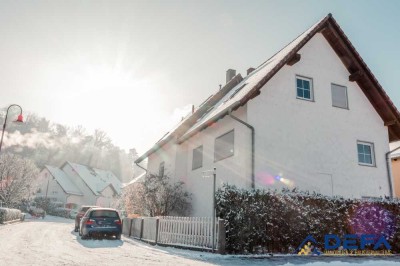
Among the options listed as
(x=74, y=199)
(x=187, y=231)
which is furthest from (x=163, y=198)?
(x=74, y=199)

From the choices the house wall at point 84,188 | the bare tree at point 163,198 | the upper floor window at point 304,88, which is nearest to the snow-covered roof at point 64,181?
the house wall at point 84,188

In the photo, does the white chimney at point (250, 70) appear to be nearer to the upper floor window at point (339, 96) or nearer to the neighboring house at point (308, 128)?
the neighboring house at point (308, 128)

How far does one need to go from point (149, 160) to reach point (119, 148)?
59592mm

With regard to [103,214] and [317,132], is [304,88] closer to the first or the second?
[317,132]

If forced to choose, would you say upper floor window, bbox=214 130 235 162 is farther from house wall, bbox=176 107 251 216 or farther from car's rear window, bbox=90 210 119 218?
car's rear window, bbox=90 210 119 218

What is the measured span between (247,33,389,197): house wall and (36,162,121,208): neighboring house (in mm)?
48955

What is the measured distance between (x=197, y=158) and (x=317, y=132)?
6.94 m

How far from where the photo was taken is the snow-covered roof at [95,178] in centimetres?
5962

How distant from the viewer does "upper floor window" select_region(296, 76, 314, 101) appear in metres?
15.7

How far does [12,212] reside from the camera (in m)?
27.6

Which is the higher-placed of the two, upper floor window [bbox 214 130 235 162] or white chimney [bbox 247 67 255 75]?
white chimney [bbox 247 67 255 75]

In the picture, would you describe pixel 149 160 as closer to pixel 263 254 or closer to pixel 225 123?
pixel 225 123

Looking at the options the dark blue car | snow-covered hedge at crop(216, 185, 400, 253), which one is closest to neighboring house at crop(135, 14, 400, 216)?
snow-covered hedge at crop(216, 185, 400, 253)

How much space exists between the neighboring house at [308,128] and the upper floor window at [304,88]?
5 centimetres
